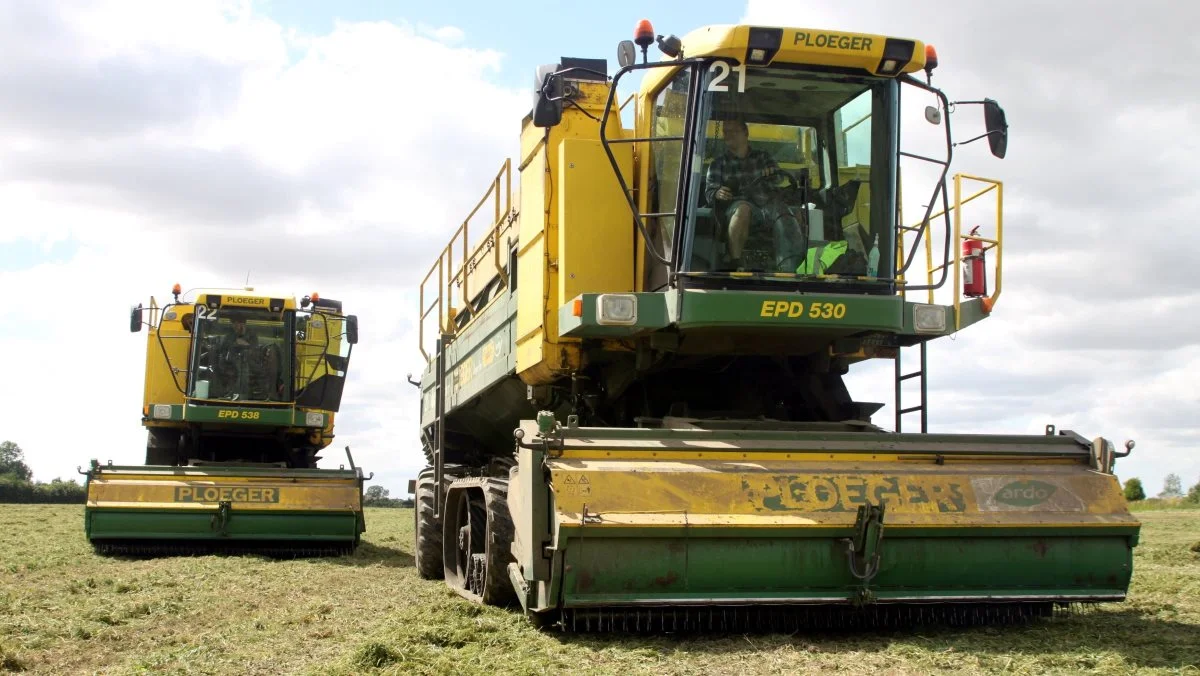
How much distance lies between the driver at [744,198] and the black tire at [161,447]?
38.0ft

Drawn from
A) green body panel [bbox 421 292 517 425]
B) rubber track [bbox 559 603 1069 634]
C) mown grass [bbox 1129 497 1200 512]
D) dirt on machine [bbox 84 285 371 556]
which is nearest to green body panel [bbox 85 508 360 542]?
dirt on machine [bbox 84 285 371 556]

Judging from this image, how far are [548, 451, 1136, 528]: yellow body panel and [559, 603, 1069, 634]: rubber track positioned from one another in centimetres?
52

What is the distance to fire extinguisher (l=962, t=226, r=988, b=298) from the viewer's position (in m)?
7.84

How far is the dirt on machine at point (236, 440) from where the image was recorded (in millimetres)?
13859

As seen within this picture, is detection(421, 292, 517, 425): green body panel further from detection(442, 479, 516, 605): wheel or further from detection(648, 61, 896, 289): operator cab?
detection(648, 61, 896, 289): operator cab

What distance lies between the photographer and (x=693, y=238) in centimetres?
734

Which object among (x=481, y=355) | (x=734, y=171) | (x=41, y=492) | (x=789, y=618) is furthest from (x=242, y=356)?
(x=41, y=492)

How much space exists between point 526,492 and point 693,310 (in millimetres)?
1484

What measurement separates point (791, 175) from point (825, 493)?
2.10 m

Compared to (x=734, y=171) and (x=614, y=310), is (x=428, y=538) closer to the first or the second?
(x=614, y=310)

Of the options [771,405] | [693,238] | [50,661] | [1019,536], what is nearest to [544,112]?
[693,238]

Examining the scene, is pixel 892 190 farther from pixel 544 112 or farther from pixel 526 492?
pixel 526 492

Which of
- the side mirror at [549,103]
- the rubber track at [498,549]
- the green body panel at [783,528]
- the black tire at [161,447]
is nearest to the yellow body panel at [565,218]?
the side mirror at [549,103]

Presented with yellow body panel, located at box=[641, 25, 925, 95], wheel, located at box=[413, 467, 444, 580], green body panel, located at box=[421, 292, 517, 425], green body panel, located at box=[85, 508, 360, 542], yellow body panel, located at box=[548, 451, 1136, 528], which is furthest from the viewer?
green body panel, located at box=[85, 508, 360, 542]
